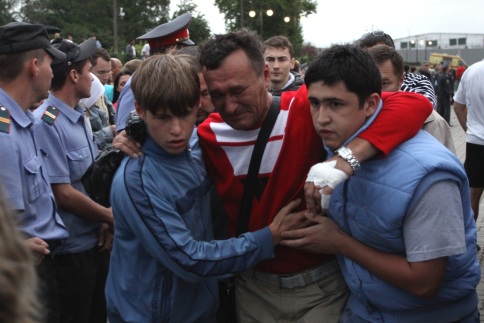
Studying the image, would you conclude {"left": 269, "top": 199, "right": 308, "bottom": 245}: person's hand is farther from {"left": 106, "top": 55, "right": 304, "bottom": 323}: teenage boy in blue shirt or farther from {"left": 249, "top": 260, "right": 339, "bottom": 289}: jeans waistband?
{"left": 249, "top": 260, "right": 339, "bottom": 289}: jeans waistband

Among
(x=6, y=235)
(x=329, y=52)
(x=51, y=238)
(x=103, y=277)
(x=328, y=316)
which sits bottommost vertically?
(x=103, y=277)

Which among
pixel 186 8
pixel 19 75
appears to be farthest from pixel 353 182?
pixel 186 8

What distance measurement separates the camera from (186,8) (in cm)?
5362

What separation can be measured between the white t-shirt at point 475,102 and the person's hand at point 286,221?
4.65 metres

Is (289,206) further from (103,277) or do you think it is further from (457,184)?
(103,277)

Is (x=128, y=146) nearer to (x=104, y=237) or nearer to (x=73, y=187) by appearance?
(x=73, y=187)

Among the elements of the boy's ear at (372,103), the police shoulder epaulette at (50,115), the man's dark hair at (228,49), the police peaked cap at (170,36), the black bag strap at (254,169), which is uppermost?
the police peaked cap at (170,36)

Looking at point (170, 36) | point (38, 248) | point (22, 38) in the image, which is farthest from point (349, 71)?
point (170, 36)

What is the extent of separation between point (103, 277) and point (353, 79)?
8.36 ft

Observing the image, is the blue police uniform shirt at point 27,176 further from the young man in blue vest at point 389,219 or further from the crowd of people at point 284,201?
the young man in blue vest at point 389,219

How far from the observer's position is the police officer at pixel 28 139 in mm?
3092

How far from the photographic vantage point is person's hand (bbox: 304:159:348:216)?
2.16m

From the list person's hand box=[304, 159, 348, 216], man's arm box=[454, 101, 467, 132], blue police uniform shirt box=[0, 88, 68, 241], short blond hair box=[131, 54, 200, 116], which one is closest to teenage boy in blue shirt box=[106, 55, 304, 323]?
short blond hair box=[131, 54, 200, 116]

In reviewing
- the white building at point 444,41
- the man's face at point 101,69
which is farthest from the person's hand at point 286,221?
the white building at point 444,41
